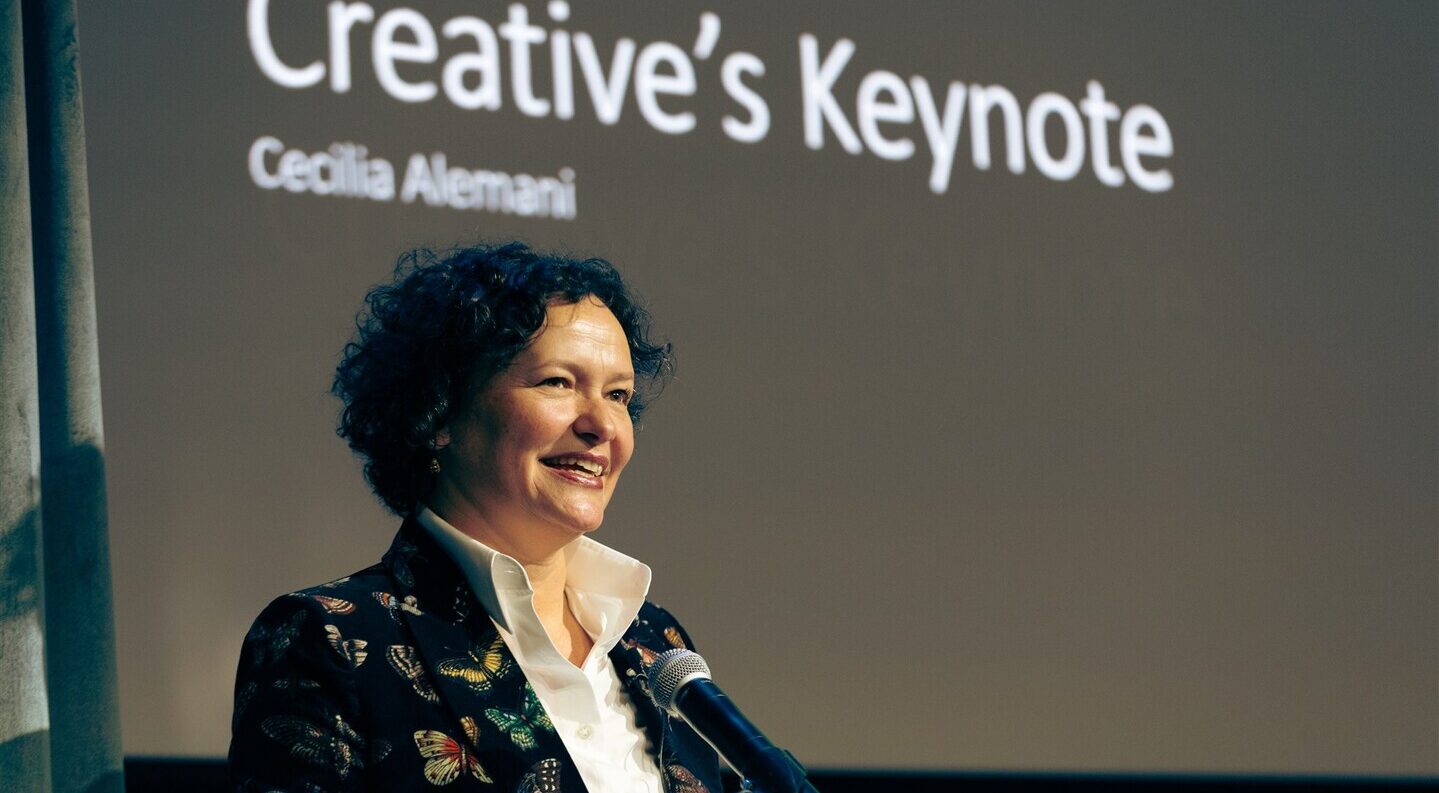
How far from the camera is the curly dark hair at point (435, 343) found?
165 cm

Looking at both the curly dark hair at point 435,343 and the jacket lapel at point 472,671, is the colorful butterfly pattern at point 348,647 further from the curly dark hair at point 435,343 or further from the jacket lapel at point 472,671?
the curly dark hair at point 435,343

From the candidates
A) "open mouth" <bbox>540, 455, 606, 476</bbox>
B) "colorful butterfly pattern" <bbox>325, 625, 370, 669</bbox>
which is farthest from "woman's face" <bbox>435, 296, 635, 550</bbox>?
"colorful butterfly pattern" <bbox>325, 625, 370, 669</bbox>

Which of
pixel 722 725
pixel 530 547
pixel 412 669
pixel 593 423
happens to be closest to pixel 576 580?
pixel 530 547

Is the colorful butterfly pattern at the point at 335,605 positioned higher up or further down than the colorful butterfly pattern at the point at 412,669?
higher up

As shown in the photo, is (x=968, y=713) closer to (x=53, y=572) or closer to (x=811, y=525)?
(x=811, y=525)

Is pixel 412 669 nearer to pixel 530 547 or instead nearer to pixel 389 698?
pixel 389 698

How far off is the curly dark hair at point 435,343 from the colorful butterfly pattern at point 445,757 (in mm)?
369

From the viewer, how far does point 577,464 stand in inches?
64.3

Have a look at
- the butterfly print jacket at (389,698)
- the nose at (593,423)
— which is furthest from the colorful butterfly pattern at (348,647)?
the nose at (593,423)

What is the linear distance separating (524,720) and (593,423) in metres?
0.36

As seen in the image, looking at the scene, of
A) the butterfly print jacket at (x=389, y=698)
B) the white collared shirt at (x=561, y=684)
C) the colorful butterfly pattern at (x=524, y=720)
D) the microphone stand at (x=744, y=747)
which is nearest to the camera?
the microphone stand at (x=744, y=747)

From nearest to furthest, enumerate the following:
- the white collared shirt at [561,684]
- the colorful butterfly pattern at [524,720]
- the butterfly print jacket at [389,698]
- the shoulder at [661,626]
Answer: the butterfly print jacket at [389,698], the colorful butterfly pattern at [524,720], the white collared shirt at [561,684], the shoulder at [661,626]

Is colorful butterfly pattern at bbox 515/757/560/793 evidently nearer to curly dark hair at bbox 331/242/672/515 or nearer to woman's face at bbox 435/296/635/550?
woman's face at bbox 435/296/635/550

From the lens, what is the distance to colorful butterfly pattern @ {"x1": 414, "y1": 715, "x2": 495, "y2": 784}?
1.38m
